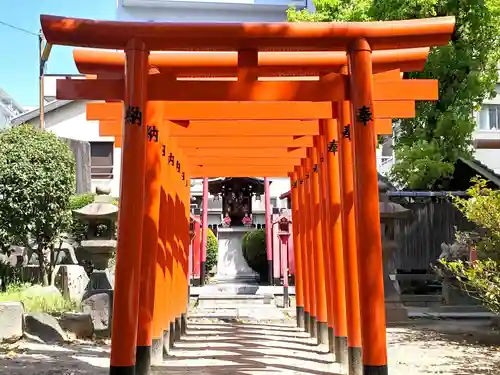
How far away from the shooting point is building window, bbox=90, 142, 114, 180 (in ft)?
83.6

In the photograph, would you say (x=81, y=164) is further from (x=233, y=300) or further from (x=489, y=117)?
(x=489, y=117)

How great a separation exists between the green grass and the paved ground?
3.30 feet

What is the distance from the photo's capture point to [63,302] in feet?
29.4

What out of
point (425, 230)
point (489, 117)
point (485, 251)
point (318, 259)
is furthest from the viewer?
point (489, 117)

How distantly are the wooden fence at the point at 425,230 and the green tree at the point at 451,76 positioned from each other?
1662 millimetres

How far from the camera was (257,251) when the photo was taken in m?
18.3

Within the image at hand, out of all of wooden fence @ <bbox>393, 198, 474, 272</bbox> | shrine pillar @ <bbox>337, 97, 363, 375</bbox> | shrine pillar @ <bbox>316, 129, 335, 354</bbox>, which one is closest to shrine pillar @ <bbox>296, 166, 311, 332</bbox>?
shrine pillar @ <bbox>316, 129, 335, 354</bbox>

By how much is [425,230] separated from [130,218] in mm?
12871

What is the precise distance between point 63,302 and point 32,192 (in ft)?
6.96

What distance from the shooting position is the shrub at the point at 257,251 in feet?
59.9

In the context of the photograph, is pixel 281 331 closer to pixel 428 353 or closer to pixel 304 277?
pixel 304 277

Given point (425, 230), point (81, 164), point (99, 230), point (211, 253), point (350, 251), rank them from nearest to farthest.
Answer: point (350, 251) → point (99, 230) → point (425, 230) → point (81, 164) → point (211, 253)

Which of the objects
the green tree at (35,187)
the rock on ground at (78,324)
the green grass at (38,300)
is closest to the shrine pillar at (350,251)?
the rock on ground at (78,324)

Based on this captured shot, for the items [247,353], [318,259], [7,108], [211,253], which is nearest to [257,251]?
[211,253]
